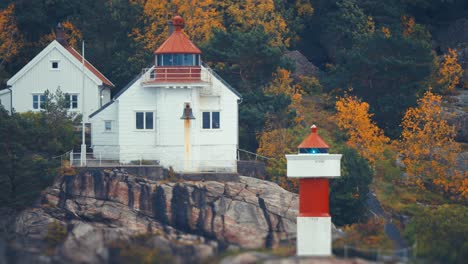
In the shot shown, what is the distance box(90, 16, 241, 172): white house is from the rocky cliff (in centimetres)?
269

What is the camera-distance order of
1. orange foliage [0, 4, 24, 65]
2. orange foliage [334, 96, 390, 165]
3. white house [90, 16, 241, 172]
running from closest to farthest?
white house [90, 16, 241, 172] < orange foliage [334, 96, 390, 165] < orange foliage [0, 4, 24, 65]

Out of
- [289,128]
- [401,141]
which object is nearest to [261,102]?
[289,128]

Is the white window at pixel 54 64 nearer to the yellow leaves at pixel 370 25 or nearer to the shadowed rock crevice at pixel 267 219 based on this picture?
the shadowed rock crevice at pixel 267 219

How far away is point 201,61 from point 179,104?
4.89 m

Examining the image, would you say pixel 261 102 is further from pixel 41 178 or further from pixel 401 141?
pixel 41 178

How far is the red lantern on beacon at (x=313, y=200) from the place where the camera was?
244 ft

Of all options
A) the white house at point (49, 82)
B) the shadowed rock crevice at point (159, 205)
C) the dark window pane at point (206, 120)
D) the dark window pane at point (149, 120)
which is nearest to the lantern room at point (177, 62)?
the dark window pane at point (149, 120)

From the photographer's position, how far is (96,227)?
Result: 8269 cm

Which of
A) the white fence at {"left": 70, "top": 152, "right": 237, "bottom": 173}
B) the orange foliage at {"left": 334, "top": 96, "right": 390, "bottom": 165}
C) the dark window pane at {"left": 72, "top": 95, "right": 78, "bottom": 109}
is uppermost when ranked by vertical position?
the dark window pane at {"left": 72, "top": 95, "right": 78, "bottom": 109}

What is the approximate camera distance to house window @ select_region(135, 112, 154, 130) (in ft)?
291

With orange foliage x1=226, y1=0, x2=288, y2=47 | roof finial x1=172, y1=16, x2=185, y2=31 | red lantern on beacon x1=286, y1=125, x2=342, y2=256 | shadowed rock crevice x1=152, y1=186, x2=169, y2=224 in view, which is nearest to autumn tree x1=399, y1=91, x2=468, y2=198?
orange foliage x1=226, y1=0, x2=288, y2=47

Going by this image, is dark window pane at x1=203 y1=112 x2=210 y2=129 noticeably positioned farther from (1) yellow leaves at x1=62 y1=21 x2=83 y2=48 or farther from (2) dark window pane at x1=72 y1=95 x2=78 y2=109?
(1) yellow leaves at x1=62 y1=21 x2=83 y2=48

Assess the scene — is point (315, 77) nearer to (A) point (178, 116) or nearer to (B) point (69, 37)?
(B) point (69, 37)

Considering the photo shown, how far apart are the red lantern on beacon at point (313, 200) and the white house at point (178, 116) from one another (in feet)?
40.6
